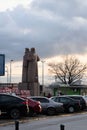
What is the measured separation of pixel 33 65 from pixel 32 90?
4.25m

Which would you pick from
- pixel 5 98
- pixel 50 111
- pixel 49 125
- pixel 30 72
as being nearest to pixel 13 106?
pixel 5 98

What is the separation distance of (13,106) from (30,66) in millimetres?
44673

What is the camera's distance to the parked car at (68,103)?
36.2 metres

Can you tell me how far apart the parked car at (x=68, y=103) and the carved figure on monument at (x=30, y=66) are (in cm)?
3388

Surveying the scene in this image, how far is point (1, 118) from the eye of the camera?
87.8 feet

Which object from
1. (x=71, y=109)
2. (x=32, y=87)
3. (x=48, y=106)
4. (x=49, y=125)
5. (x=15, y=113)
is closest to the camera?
(x=49, y=125)

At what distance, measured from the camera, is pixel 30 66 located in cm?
7100

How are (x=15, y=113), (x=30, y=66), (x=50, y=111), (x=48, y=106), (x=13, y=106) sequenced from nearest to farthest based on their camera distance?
(x=13, y=106) → (x=15, y=113) → (x=48, y=106) → (x=50, y=111) → (x=30, y=66)

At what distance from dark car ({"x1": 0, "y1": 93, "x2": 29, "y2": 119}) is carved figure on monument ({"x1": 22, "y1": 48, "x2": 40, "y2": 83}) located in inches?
1725

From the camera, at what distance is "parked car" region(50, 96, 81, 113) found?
3622cm

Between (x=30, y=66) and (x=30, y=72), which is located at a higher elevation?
(x=30, y=66)

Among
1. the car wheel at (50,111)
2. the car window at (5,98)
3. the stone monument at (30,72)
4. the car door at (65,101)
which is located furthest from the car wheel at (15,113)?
the stone monument at (30,72)

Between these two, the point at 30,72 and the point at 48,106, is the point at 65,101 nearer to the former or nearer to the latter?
the point at 48,106

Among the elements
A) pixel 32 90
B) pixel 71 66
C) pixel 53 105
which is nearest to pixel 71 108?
pixel 53 105
